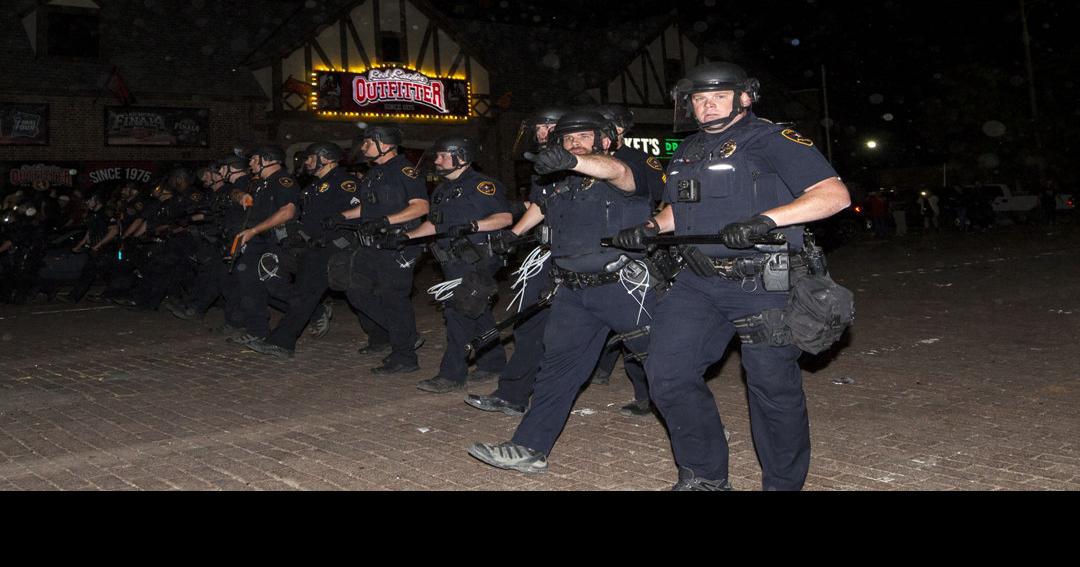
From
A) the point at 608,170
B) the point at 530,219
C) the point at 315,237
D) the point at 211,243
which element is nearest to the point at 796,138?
the point at 608,170

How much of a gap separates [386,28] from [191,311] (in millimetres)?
18759

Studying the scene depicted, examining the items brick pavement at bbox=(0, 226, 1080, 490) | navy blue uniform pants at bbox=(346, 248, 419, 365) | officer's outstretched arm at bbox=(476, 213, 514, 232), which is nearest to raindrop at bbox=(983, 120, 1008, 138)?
brick pavement at bbox=(0, 226, 1080, 490)

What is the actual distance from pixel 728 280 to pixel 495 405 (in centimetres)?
288

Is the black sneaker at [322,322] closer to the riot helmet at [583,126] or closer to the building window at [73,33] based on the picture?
the riot helmet at [583,126]

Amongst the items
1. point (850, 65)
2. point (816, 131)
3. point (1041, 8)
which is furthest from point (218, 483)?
point (850, 65)

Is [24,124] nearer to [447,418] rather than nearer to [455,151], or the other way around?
[455,151]

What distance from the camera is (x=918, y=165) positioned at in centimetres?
5722

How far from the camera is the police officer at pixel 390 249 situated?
8453 millimetres

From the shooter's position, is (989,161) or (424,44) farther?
(989,161)

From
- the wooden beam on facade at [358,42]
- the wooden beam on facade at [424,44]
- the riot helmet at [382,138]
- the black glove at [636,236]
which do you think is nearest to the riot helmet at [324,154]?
the riot helmet at [382,138]

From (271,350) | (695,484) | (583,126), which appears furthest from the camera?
(271,350)

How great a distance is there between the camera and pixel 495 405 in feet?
22.7

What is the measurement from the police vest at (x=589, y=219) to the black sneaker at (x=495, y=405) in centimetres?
176

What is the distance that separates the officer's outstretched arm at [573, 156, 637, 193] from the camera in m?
4.66
